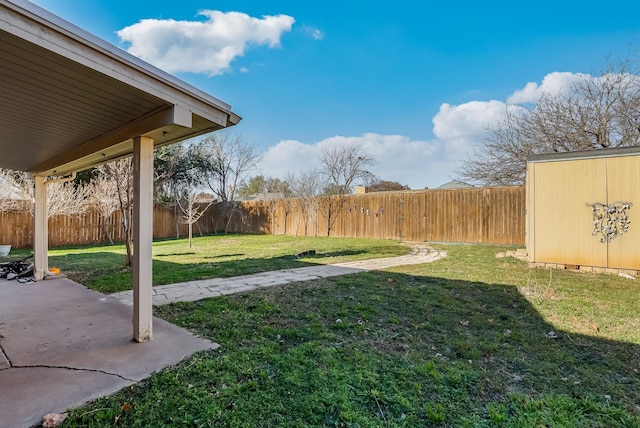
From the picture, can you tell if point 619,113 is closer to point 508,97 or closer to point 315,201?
point 508,97

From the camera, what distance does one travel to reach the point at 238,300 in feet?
13.0

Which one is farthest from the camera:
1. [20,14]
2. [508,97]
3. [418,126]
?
[418,126]

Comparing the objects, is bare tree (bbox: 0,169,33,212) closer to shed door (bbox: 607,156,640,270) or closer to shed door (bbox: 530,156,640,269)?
shed door (bbox: 530,156,640,269)

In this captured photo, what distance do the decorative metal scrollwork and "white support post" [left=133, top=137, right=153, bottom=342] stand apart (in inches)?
281

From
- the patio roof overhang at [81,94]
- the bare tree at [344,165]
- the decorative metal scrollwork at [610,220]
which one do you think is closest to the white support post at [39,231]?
the patio roof overhang at [81,94]

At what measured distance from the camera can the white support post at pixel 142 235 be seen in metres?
2.64

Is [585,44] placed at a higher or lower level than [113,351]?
higher

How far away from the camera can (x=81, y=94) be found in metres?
2.30

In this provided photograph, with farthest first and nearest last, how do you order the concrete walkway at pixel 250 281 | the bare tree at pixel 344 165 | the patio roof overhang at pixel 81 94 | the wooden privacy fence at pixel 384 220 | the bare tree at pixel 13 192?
the bare tree at pixel 344 165
the wooden privacy fence at pixel 384 220
the bare tree at pixel 13 192
the concrete walkway at pixel 250 281
the patio roof overhang at pixel 81 94

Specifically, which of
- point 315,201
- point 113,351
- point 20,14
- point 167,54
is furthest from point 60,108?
point 315,201

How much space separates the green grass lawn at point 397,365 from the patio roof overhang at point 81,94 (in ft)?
5.95

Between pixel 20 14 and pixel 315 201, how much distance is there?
13.1 m

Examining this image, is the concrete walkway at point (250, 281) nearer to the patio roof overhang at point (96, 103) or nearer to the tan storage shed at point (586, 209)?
the patio roof overhang at point (96, 103)

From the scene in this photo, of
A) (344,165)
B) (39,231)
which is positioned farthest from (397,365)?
(344,165)
